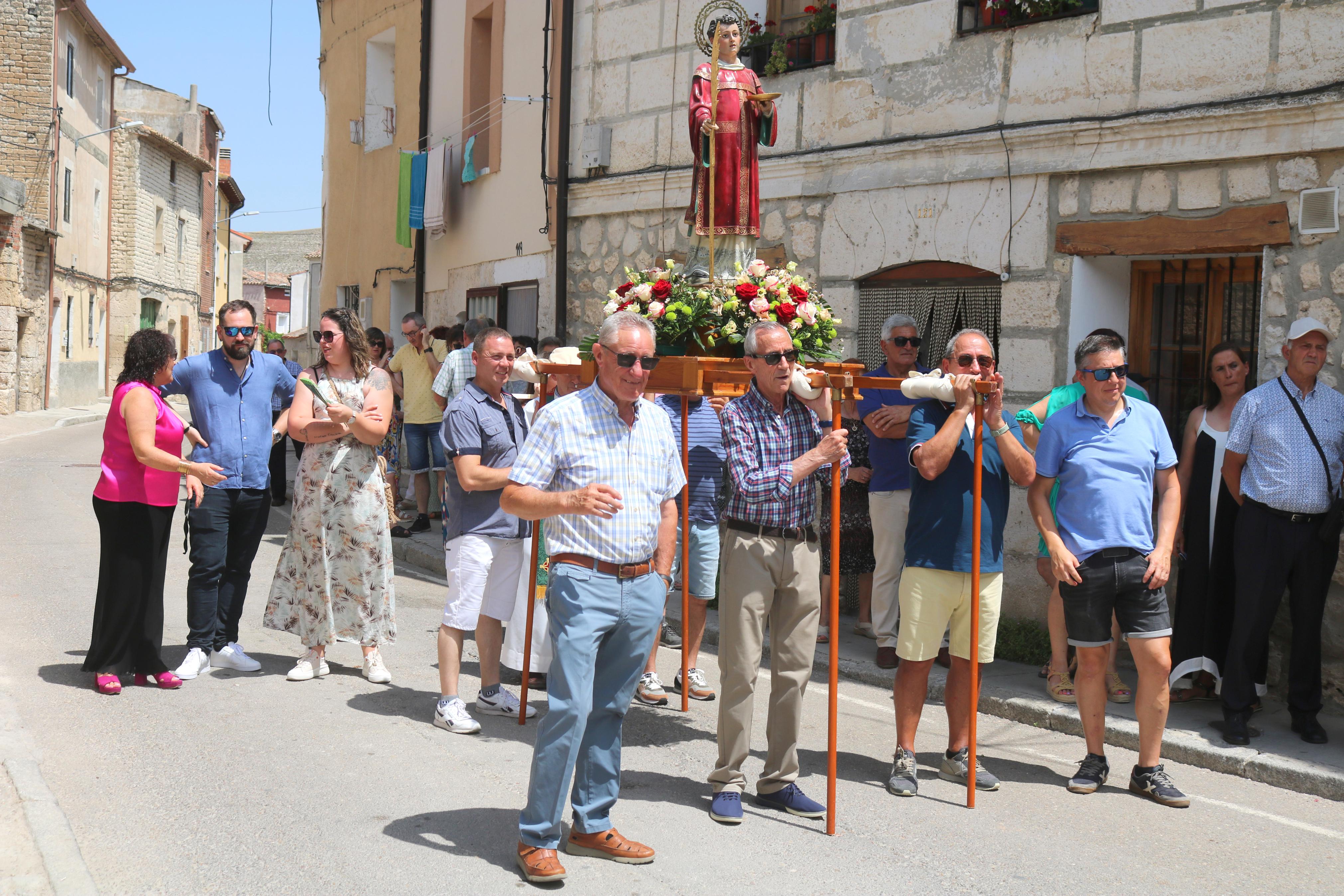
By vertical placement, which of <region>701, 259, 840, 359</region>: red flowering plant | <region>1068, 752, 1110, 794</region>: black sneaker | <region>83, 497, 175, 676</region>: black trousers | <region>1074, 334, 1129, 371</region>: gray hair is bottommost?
<region>1068, 752, 1110, 794</region>: black sneaker

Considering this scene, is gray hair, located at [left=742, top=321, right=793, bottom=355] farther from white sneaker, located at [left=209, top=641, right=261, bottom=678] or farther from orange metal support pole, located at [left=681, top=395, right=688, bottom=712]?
white sneaker, located at [left=209, top=641, right=261, bottom=678]

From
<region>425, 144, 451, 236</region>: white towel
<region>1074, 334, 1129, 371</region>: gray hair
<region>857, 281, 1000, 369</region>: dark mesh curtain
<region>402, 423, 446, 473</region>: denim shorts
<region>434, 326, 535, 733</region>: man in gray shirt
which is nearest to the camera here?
<region>1074, 334, 1129, 371</region>: gray hair

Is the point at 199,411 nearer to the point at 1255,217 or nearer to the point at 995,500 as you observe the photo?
the point at 995,500

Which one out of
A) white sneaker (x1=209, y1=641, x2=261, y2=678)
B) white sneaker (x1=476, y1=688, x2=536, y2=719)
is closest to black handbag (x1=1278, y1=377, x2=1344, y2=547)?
white sneaker (x1=476, y1=688, x2=536, y2=719)

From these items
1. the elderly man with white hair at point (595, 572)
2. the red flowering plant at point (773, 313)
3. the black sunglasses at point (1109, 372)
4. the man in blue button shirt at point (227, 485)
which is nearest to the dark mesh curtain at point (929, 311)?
the red flowering plant at point (773, 313)

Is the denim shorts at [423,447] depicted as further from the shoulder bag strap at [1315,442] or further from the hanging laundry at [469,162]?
the shoulder bag strap at [1315,442]

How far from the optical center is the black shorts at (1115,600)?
Result: 5.25 meters

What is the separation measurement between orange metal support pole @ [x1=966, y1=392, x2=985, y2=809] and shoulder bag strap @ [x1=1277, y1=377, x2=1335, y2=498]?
2.08 metres

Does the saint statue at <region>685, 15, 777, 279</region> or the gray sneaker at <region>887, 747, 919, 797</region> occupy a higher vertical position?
the saint statue at <region>685, 15, 777, 279</region>

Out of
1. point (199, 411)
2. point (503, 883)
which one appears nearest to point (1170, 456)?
point (503, 883)

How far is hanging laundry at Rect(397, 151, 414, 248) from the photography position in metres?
16.7

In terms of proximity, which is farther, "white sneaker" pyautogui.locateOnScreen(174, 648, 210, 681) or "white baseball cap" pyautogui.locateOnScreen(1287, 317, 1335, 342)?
"white sneaker" pyautogui.locateOnScreen(174, 648, 210, 681)

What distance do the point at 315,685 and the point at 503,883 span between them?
284cm

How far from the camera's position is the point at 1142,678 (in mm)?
5289
